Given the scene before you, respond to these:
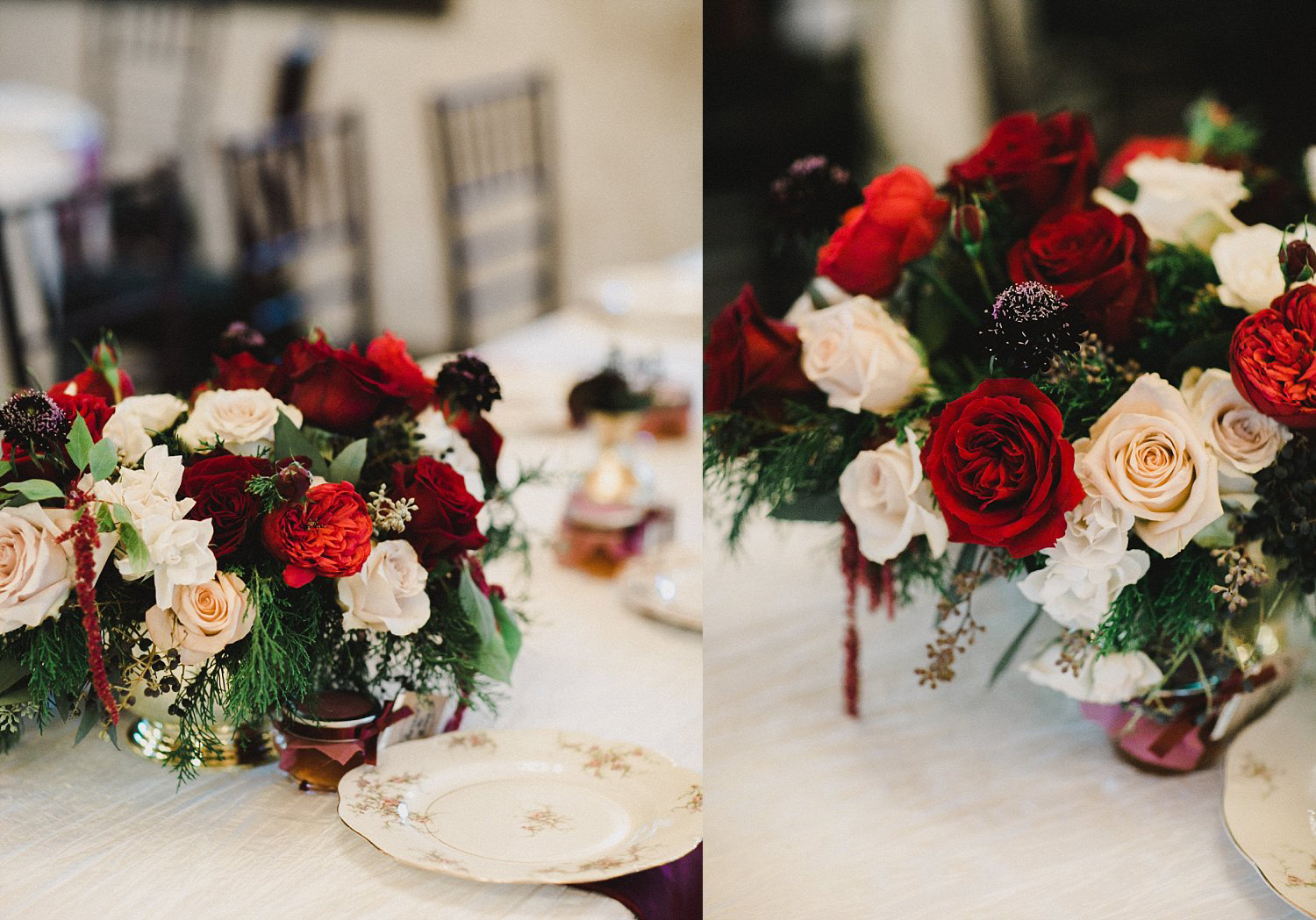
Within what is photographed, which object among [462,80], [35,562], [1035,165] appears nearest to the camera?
[35,562]

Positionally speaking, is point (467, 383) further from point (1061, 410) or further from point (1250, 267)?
point (1250, 267)

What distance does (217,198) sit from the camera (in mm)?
4590

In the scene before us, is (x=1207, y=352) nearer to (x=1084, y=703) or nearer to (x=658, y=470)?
(x=1084, y=703)

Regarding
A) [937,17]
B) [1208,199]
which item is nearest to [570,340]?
[1208,199]

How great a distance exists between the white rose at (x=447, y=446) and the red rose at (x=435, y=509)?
0.06 m

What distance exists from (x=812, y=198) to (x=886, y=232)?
102 mm

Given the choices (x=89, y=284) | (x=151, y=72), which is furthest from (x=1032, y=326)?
(x=151, y=72)

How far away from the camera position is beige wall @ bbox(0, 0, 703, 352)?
454 centimetres

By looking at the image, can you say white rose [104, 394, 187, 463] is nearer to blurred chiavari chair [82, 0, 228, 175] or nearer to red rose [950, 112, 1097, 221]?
red rose [950, 112, 1097, 221]

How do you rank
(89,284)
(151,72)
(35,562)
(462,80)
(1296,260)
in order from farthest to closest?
(462,80)
(151,72)
(89,284)
(1296,260)
(35,562)

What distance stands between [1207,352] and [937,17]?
137 inches

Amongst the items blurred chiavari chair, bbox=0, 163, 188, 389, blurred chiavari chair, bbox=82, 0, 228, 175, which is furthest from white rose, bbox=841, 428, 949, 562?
blurred chiavari chair, bbox=82, 0, 228, 175

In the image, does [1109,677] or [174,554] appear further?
[1109,677]

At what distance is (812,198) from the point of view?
966mm
